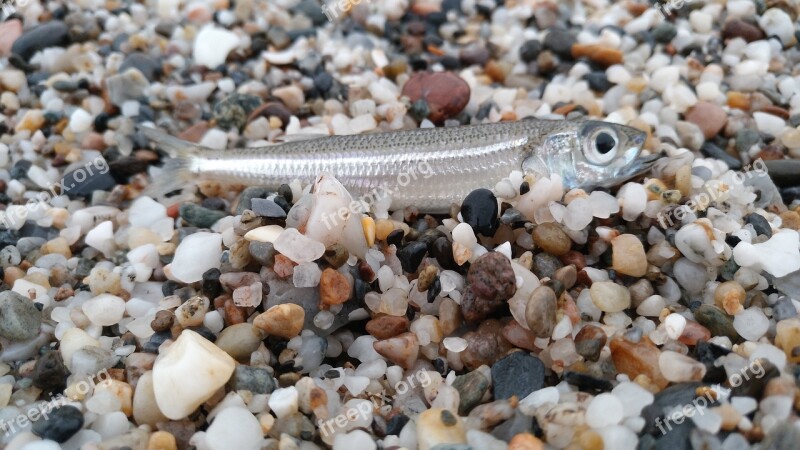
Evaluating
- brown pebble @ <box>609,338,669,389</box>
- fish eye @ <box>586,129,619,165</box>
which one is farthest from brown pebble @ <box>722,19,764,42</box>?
brown pebble @ <box>609,338,669,389</box>

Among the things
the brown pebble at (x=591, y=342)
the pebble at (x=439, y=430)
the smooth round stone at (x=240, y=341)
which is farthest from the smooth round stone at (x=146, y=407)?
the brown pebble at (x=591, y=342)

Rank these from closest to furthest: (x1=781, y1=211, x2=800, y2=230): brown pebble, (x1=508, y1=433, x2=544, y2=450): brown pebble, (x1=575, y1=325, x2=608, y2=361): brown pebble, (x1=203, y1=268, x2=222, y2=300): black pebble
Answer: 1. (x1=508, y1=433, x2=544, y2=450): brown pebble
2. (x1=575, y1=325, x2=608, y2=361): brown pebble
3. (x1=203, y1=268, x2=222, y2=300): black pebble
4. (x1=781, y1=211, x2=800, y2=230): brown pebble

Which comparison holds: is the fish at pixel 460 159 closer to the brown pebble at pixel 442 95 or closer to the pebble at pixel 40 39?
the brown pebble at pixel 442 95

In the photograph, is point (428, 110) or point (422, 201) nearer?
point (422, 201)

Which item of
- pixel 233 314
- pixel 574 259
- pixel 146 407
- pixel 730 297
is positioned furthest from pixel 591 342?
pixel 146 407

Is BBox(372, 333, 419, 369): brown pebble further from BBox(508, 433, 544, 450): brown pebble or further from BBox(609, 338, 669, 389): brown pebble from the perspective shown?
BBox(609, 338, 669, 389): brown pebble

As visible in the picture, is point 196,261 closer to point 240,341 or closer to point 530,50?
point 240,341

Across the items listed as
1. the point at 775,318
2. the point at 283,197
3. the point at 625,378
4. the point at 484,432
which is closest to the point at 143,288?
the point at 283,197

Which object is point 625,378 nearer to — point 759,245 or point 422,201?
point 759,245
